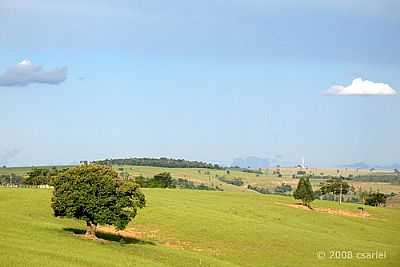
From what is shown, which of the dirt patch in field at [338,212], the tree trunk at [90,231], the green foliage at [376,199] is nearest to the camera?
the tree trunk at [90,231]

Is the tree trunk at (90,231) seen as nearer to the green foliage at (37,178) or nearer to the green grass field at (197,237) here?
the green grass field at (197,237)

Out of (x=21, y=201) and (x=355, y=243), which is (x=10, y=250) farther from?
(x=355, y=243)

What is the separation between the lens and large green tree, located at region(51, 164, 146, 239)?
5659 cm

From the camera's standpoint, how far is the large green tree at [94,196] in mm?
56594

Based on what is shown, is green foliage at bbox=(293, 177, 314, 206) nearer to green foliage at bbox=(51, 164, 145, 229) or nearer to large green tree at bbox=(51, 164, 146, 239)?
large green tree at bbox=(51, 164, 146, 239)

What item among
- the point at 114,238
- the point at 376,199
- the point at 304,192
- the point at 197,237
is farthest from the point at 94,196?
the point at 376,199

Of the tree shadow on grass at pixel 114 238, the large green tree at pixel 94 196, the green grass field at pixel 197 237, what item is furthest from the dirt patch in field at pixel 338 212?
the large green tree at pixel 94 196

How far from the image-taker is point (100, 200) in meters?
56.8

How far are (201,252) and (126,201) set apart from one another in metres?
9.36

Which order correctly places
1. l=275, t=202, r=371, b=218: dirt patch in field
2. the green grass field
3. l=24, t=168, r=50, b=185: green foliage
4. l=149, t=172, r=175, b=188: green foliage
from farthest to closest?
l=149, t=172, r=175, b=188: green foliage
l=24, t=168, r=50, b=185: green foliage
l=275, t=202, r=371, b=218: dirt patch in field
the green grass field

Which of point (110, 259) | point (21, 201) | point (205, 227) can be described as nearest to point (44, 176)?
point (21, 201)

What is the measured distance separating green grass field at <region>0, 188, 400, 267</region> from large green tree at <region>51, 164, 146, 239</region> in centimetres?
231

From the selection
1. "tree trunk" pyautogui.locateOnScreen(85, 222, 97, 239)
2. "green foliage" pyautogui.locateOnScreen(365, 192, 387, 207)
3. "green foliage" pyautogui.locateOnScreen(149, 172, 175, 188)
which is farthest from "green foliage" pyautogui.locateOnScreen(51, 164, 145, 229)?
"green foliage" pyautogui.locateOnScreen(365, 192, 387, 207)

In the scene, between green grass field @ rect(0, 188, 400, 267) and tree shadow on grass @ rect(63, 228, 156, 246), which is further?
tree shadow on grass @ rect(63, 228, 156, 246)
